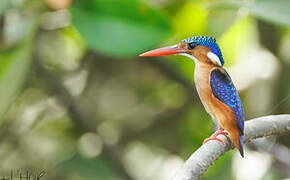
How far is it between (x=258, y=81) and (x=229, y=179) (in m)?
0.53

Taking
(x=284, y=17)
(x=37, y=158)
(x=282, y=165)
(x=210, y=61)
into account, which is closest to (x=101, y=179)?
(x=37, y=158)

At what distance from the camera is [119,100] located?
200 centimetres

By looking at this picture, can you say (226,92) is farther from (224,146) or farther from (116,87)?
(116,87)

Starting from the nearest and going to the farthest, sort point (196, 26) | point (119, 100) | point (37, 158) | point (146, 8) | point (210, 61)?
point (210, 61)
point (146, 8)
point (196, 26)
point (37, 158)
point (119, 100)

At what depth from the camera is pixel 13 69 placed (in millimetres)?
1258

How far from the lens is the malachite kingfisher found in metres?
0.53

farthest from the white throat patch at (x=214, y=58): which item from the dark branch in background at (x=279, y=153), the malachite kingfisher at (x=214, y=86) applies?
the dark branch in background at (x=279, y=153)

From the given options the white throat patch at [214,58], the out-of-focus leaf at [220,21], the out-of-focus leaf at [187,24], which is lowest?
the out-of-focus leaf at [187,24]

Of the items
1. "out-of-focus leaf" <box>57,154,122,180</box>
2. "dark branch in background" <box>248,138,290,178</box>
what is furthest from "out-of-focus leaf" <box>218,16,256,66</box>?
"out-of-focus leaf" <box>57,154,122,180</box>

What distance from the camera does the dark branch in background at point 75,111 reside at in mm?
1726

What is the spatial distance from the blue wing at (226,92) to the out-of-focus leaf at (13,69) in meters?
0.74

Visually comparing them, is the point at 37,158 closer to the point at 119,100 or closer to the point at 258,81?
the point at 119,100

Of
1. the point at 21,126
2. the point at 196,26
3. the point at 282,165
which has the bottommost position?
the point at 21,126

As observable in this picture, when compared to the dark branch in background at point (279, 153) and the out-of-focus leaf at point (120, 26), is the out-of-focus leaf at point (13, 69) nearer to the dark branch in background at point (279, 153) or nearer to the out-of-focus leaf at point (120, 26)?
the out-of-focus leaf at point (120, 26)
